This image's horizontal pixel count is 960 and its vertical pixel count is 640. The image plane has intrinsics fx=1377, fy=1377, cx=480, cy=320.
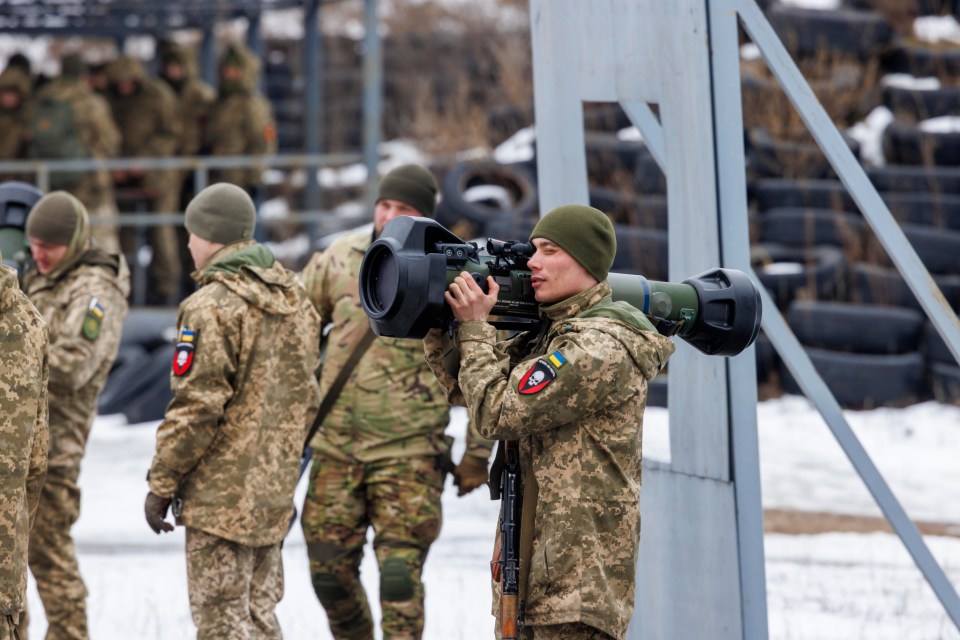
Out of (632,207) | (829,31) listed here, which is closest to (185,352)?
(632,207)

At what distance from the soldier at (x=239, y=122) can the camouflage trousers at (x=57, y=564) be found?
763cm

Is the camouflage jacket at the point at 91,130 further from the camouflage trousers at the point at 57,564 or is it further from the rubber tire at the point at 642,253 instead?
the camouflage trousers at the point at 57,564

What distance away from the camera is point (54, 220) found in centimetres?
486

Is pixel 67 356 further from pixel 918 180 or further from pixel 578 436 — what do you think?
pixel 918 180

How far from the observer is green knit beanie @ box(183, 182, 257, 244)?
418 cm

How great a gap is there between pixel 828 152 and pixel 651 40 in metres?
0.63

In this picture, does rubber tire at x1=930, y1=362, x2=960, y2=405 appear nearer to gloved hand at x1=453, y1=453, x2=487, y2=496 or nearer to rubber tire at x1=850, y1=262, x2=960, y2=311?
rubber tire at x1=850, y1=262, x2=960, y2=311

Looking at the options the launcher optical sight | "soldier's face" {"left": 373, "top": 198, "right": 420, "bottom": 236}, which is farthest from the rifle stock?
"soldier's face" {"left": 373, "top": 198, "right": 420, "bottom": 236}

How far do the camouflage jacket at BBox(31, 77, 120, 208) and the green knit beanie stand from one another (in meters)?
7.64

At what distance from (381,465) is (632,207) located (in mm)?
7331

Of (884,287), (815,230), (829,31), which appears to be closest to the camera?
(884,287)

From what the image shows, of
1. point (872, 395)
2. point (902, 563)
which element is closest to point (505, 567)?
point (902, 563)

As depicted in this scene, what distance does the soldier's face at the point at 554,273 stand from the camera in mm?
3209

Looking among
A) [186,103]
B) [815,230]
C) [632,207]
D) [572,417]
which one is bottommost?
[572,417]
